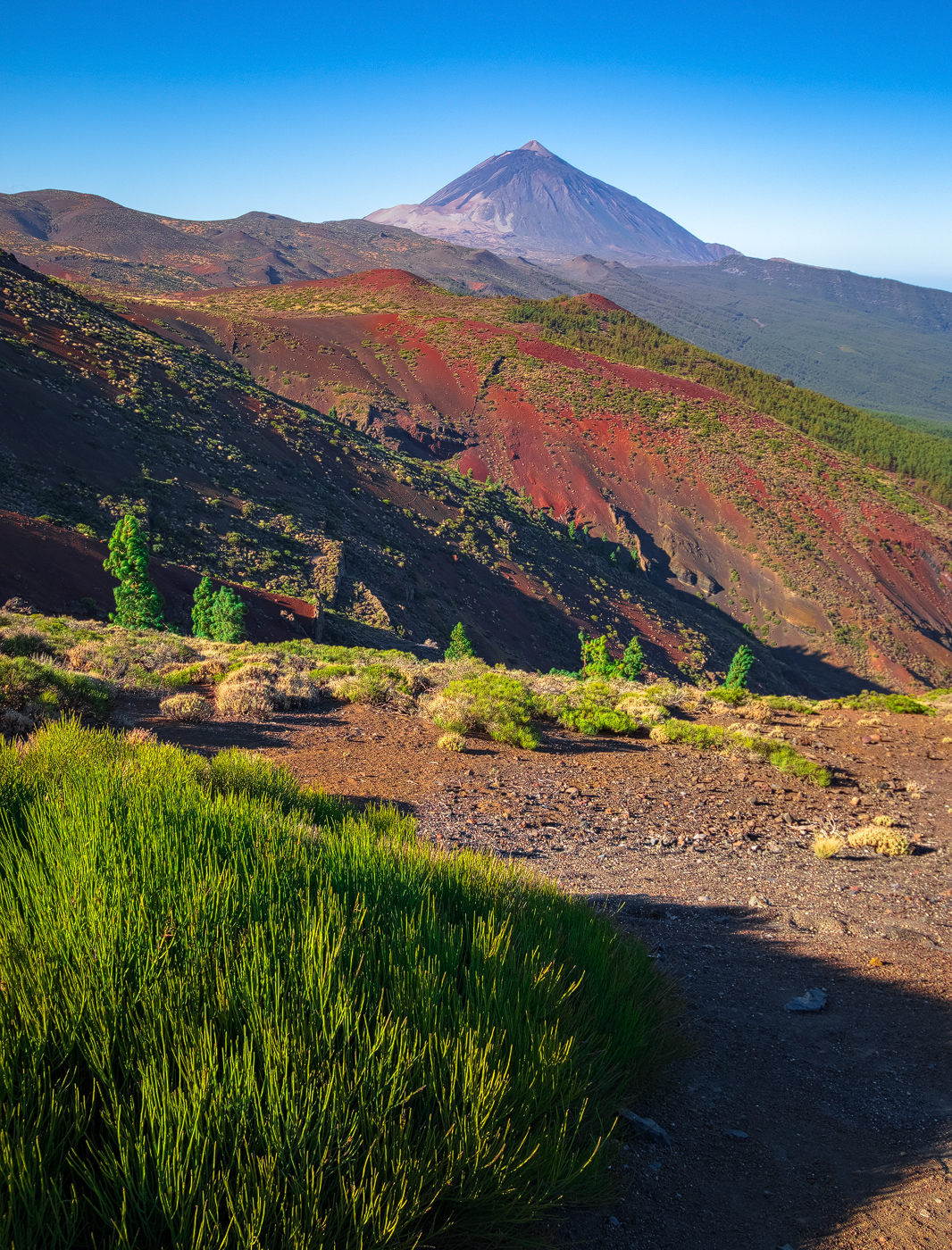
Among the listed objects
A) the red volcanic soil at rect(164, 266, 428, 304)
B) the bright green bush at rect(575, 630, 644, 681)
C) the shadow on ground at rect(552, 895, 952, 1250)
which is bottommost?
the bright green bush at rect(575, 630, 644, 681)

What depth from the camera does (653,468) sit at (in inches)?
2319

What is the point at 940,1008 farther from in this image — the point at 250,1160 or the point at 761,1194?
the point at 250,1160

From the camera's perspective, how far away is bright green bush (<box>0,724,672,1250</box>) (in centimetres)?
149

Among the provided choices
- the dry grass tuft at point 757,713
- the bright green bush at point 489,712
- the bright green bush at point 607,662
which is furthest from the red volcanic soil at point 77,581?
the dry grass tuft at point 757,713

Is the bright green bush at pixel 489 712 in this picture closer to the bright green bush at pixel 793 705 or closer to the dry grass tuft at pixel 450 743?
the dry grass tuft at pixel 450 743

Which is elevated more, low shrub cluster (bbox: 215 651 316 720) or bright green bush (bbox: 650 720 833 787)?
low shrub cluster (bbox: 215 651 316 720)

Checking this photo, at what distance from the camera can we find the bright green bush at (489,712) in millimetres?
9062

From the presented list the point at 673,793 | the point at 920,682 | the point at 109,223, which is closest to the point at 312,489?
the point at 673,793

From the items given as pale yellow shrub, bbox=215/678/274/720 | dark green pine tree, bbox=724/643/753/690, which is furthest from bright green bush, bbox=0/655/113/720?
dark green pine tree, bbox=724/643/753/690

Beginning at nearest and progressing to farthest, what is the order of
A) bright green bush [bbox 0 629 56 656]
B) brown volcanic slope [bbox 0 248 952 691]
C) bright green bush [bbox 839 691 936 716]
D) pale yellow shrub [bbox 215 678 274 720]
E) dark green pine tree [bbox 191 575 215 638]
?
1. pale yellow shrub [bbox 215 678 274 720]
2. bright green bush [bbox 0 629 56 656]
3. bright green bush [bbox 839 691 936 716]
4. dark green pine tree [bbox 191 575 215 638]
5. brown volcanic slope [bbox 0 248 952 691]

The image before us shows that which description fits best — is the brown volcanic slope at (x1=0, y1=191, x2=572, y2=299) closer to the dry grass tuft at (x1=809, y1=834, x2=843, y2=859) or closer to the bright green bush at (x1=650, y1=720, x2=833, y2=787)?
the bright green bush at (x1=650, y1=720, x2=833, y2=787)

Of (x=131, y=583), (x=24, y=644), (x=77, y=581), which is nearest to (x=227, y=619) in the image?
(x=131, y=583)

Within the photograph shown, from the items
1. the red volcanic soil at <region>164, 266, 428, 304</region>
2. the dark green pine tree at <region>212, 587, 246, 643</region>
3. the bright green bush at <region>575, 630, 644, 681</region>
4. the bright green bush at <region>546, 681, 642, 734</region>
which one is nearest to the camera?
the bright green bush at <region>546, 681, 642, 734</region>

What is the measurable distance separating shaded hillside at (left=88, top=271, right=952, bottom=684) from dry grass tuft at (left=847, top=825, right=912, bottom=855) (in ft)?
116
